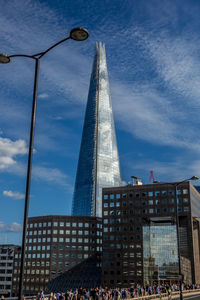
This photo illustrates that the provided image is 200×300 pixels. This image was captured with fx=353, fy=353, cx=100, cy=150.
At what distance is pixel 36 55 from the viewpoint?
15.3m

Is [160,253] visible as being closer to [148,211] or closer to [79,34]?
[148,211]

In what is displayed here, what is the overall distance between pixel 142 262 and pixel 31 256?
204 feet

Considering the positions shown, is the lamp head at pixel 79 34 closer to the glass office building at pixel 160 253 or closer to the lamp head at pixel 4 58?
the lamp head at pixel 4 58

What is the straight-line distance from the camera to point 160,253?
138250 millimetres

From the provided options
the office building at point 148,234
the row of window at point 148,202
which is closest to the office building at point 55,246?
the office building at point 148,234

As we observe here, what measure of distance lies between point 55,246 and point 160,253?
194 ft

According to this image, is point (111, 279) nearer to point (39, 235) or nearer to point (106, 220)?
point (106, 220)

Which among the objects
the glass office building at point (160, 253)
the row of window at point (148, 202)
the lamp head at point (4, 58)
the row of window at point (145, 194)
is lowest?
the glass office building at point (160, 253)

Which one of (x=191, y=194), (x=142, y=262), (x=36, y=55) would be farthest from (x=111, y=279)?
(x=36, y=55)

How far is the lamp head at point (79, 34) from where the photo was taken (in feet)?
45.1

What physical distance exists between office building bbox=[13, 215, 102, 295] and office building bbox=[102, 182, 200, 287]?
92.3ft

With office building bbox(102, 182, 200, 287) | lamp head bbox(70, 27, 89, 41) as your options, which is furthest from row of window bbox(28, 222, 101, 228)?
lamp head bbox(70, 27, 89, 41)

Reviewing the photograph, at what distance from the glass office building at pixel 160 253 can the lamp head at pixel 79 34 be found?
131 meters

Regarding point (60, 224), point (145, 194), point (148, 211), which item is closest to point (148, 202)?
point (145, 194)
